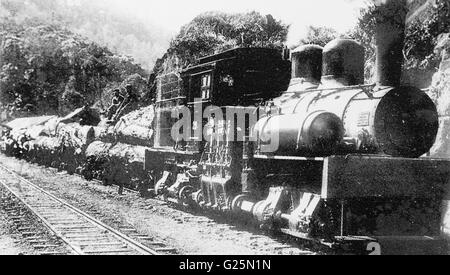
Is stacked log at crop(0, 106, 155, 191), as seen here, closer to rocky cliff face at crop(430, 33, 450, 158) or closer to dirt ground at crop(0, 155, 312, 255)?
dirt ground at crop(0, 155, 312, 255)

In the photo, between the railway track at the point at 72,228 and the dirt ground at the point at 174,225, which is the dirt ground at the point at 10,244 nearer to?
the railway track at the point at 72,228

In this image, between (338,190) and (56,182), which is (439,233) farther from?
(56,182)

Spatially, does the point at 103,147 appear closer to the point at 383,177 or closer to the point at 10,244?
the point at 10,244

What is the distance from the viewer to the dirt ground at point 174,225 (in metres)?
7.93

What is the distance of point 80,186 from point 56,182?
62.5 inches

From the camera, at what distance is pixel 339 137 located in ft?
24.8

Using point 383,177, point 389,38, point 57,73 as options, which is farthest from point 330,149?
point 57,73

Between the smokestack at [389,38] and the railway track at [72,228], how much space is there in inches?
175

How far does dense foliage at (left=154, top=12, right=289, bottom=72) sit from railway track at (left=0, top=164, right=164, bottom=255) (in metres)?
17.0

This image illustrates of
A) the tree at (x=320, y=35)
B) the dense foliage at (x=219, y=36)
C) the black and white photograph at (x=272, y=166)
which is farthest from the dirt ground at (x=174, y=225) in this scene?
the dense foliage at (x=219, y=36)

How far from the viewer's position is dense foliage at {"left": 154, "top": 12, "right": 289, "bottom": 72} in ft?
95.8

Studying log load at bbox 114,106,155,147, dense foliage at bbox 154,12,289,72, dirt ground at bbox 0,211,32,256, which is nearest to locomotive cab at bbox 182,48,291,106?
dirt ground at bbox 0,211,32,256

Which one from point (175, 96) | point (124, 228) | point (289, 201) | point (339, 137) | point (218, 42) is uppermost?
point (218, 42)
